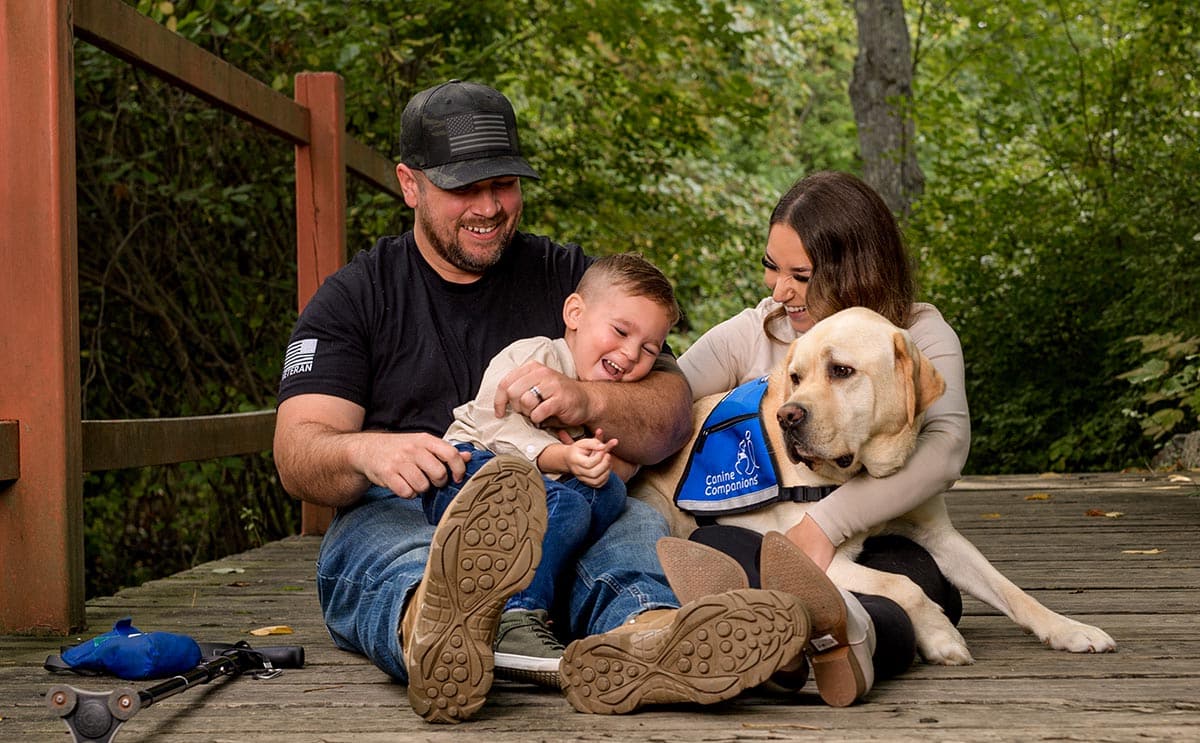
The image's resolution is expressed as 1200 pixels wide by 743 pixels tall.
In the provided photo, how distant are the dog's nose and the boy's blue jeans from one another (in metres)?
0.47


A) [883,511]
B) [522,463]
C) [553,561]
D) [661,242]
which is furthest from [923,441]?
[661,242]

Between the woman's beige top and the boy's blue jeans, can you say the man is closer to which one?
the boy's blue jeans

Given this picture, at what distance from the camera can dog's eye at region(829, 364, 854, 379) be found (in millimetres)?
2930

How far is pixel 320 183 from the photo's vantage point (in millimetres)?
5480

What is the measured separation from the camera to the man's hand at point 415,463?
2590mm

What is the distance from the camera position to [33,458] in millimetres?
3107

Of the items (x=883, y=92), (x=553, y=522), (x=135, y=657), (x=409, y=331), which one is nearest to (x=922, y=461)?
(x=553, y=522)

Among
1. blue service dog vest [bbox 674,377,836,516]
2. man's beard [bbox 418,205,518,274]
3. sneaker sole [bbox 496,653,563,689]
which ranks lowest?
sneaker sole [bbox 496,653,563,689]

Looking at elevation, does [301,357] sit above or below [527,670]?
above

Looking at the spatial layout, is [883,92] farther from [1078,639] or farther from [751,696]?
[751,696]

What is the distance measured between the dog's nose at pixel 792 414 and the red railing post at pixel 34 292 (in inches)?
67.4

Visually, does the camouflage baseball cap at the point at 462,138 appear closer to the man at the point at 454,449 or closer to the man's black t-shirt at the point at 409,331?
the man at the point at 454,449

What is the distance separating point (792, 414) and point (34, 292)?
1822 millimetres

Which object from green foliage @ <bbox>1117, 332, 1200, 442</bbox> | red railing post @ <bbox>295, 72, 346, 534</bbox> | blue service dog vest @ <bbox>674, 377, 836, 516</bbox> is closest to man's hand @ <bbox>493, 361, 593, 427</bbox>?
blue service dog vest @ <bbox>674, 377, 836, 516</bbox>
